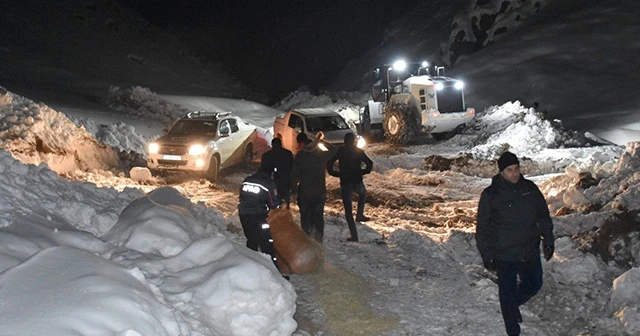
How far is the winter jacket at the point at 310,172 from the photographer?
8.94m

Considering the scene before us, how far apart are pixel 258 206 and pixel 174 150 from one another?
8.58m

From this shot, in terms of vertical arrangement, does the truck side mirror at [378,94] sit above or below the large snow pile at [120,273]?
above

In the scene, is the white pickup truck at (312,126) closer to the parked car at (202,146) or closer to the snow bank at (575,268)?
the parked car at (202,146)

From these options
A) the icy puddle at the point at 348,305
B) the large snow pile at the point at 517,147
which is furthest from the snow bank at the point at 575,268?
the large snow pile at the point at 517,147

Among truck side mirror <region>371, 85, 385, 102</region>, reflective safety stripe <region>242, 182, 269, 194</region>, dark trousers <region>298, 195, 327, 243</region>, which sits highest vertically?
truck side mirror <region>371, 85, 385, 102</region>

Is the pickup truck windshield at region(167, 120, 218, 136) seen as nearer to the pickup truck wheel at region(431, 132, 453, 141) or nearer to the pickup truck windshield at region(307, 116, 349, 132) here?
the pickup truck windshield at region(307, 116, 349, 132)

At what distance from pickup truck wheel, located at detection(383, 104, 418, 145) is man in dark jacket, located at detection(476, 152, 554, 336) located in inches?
637

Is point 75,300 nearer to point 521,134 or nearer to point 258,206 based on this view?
point 258,206

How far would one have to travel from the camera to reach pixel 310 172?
8.93 metres

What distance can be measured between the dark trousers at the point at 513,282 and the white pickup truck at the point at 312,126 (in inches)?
460

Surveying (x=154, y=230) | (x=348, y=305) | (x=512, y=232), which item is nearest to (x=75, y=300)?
(x=154, y=230)

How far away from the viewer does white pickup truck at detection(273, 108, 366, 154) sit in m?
17.7

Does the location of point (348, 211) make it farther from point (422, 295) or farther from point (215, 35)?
point (215, 35)

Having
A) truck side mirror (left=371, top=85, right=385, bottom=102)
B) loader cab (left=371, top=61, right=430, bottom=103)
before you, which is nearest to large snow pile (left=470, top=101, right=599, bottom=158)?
loader cab (left=371, top=61, right=430, bottom=103)
